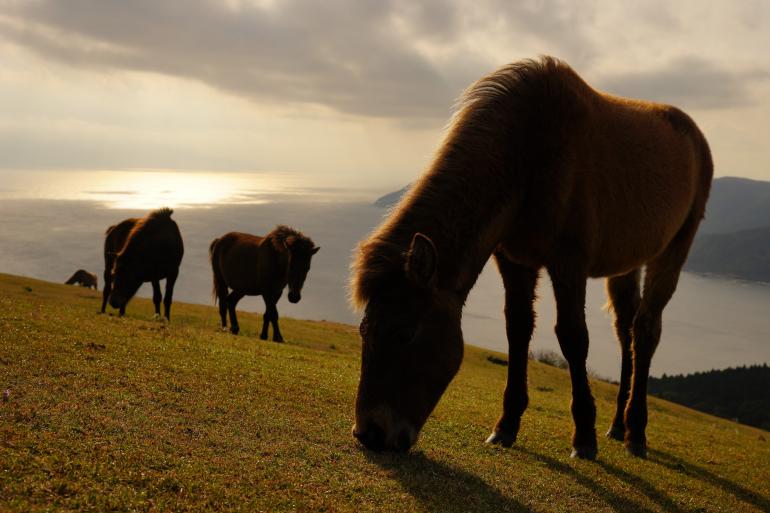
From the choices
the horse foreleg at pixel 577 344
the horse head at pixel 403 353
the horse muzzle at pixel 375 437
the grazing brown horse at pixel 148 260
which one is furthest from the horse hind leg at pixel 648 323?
the grazing brown horse at pixel 148 260

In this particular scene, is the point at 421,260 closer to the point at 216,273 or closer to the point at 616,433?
the point at 616,433

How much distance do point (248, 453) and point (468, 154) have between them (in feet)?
12.1

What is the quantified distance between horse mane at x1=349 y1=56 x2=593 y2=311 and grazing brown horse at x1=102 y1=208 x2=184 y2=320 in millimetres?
15556

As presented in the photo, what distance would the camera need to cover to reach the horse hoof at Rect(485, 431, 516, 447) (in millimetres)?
7453

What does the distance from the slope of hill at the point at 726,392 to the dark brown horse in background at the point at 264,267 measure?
6243 cm

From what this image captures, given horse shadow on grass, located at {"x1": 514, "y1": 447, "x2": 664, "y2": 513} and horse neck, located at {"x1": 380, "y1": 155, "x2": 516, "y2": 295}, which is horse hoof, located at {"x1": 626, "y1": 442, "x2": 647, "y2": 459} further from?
horse neck, located at {"x1": 380, "y1": 155, "x2": 516, "y2": 295}

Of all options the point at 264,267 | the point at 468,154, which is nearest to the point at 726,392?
the point at 264,267

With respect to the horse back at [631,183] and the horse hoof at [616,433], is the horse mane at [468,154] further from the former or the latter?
the horse hoof at [616,433]

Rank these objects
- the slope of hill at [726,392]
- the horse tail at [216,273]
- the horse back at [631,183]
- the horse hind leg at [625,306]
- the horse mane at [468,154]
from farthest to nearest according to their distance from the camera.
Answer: the slope of hill at [726,392]
the horse tail at [216,273]
the horse hind leg at [625,306]
the horse back at [631,183]
the horse mane at [468,154]

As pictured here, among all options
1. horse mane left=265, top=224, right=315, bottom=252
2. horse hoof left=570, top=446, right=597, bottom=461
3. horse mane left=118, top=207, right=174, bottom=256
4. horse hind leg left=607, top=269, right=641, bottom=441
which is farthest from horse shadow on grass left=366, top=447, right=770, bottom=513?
horse mane left=118, top=207, right=174, bottom=256

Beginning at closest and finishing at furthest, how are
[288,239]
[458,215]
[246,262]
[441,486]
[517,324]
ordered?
1. [441,486]
2. [458,215]
3. [517,324]
4. [288,239]
5. [246,262]

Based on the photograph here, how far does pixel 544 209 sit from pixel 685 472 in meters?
4.63

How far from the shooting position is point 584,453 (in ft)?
24.0

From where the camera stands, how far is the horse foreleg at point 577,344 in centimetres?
677
